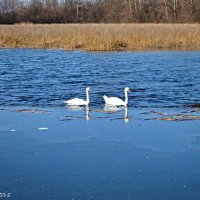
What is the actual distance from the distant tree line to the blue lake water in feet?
76.4

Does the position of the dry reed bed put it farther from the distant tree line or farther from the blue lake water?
the distant tree line

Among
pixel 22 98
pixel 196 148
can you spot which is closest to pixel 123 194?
pixel 196 148

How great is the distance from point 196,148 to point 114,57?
41.8ft

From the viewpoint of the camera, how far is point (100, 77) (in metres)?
14.5

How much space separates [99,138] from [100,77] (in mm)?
7397

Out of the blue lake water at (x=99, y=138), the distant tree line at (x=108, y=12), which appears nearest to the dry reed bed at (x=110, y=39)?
the blue lake water at (x=99, y=138)

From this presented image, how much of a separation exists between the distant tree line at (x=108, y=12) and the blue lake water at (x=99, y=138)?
23.3 meters

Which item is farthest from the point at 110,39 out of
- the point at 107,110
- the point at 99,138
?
the point at 99,138

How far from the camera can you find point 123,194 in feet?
16.2

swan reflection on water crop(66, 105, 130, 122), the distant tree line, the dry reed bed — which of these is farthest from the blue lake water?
the distant tree line

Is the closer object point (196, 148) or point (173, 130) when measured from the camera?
point (196, 148)

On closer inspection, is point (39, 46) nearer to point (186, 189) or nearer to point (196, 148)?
point (196, 148)

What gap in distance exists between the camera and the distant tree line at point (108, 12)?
37.9 metres

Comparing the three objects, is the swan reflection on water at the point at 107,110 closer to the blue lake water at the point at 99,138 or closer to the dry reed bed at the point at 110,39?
the blue lake water at the point at 99,138
